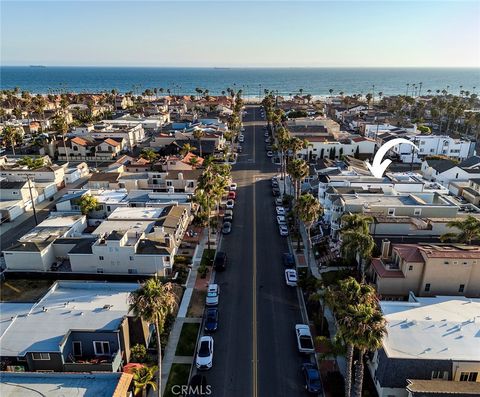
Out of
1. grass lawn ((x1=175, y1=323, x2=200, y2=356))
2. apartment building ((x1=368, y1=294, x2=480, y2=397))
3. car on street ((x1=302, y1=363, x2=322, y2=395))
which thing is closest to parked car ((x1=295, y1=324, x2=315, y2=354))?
car on street ((x1=302, y1=363, x2=322, y2=395))

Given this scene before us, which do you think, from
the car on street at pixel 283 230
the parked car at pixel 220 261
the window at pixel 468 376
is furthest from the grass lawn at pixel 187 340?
the car on street at pixel 283 230

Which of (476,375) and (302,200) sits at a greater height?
(302,200)

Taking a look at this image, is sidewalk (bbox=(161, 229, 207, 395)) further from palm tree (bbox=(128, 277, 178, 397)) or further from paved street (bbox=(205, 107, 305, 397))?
palm tree (bbox=(128, 277, 178, 397))

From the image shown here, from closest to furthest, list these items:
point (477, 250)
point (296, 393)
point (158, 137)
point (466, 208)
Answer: point (296, 393)
point (477, 250)
point (466, 208)
point (158, 137)

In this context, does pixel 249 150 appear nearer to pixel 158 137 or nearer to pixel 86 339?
pixel 158 137

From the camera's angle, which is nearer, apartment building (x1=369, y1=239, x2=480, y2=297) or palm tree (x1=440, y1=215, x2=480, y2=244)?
apartment building (x1=369, y1=239, x2=480, y2=297)

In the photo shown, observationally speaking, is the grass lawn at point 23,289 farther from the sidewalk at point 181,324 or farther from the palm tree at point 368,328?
the palm tree at point 368,328

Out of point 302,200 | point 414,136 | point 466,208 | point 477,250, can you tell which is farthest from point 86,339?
point 414,136
